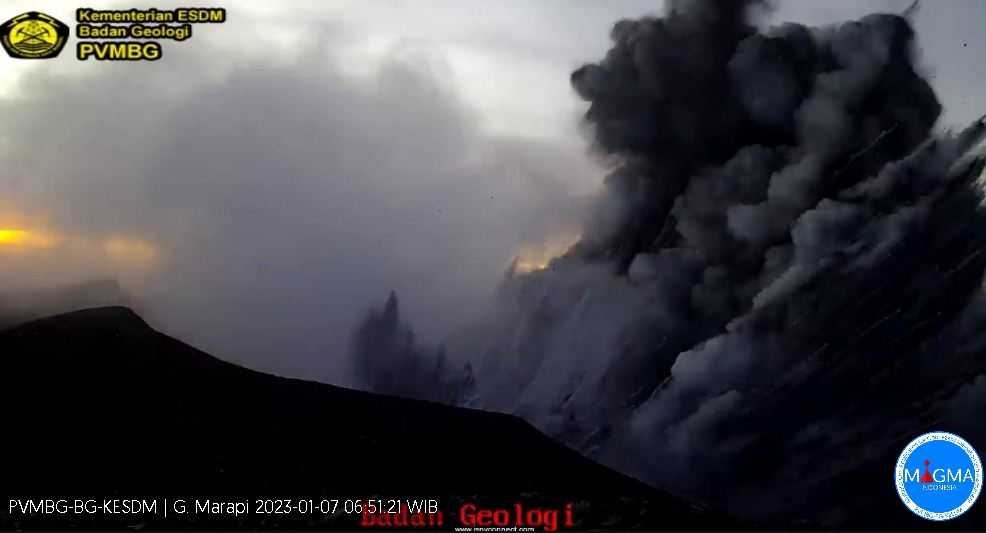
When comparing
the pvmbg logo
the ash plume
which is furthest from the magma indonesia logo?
the pvmbg logo

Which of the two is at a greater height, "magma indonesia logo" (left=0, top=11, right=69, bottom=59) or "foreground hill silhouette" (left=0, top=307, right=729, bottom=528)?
"magma indonesia logo" (left=0, top=11, right=69, bottom=59)

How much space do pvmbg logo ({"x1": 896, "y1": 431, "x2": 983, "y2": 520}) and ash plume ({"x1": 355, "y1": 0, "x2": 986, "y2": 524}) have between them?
0.69 m

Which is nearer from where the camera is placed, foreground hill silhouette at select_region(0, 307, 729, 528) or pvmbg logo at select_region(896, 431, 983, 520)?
pvmbg logo at select_region(896, 431, 983, 520)

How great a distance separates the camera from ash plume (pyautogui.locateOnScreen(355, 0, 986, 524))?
851 cm

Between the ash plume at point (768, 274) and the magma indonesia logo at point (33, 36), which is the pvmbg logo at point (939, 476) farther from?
the magma indonesia logo at point (33, 36)

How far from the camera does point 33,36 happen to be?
26.9 feet

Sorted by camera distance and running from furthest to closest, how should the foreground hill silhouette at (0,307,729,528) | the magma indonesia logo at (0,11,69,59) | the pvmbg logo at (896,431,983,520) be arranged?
the magma indonesia logo at (0,11,69,59) < the foreground hill silhouette at (0,307,729,528) < the pvmbg logo at (896,431,983,520)

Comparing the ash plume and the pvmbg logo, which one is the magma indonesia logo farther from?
the pvmbg logo

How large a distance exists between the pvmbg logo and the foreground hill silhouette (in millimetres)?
1721

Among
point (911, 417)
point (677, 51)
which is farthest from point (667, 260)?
point (911, 417)

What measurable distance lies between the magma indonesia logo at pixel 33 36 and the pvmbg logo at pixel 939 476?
8770mm

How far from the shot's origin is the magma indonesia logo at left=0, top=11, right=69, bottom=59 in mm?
8195

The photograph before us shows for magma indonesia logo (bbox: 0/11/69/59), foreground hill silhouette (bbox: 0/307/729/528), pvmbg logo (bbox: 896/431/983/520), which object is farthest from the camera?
magma indonesia logo (bbox: 0/11/69/59)

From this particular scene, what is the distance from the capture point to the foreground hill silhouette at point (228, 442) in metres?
7.88
